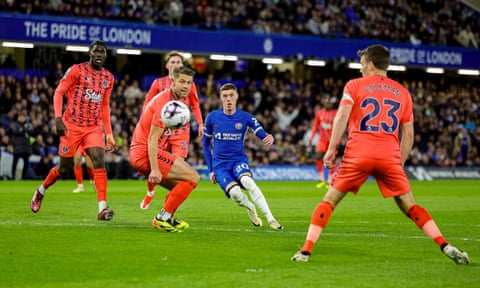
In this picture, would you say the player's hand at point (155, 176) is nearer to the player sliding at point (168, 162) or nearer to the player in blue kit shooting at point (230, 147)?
the player sliding at point (168, 162)

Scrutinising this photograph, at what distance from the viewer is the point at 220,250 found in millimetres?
10086

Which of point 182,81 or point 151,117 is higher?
point 182,81

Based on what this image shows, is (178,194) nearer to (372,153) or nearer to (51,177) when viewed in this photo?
(51,177)

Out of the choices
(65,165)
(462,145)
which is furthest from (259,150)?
(65,165)

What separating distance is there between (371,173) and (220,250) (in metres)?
1.99

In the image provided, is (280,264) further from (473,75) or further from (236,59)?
(473,75)

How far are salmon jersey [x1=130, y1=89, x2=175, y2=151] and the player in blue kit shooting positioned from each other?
4.56ft

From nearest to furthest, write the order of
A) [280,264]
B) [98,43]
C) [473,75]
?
[280,264]
[98,43]
[473,75]

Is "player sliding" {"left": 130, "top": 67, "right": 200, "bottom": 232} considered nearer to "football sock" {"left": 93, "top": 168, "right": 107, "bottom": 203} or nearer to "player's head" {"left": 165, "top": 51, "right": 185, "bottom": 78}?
"football sock" {"left": 93, "top": 168, "right": 107, "bottom": 203}

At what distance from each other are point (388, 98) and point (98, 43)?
19.4ft

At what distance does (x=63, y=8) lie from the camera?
32812 millimetres

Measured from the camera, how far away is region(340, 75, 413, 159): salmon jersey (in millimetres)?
9148

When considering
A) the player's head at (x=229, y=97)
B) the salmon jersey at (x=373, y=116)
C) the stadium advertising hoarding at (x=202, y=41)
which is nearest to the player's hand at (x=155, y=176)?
the player's head at (x=229, y=97)

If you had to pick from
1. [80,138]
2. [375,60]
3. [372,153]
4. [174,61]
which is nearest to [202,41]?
[174,61]
